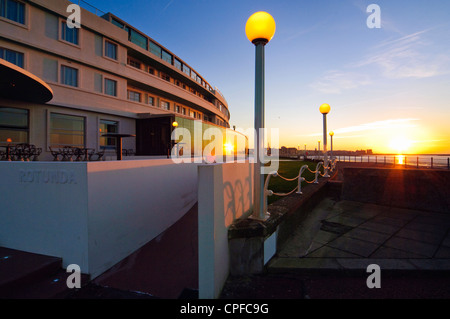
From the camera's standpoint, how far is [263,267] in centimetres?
334

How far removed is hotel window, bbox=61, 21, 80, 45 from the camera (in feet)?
52.2

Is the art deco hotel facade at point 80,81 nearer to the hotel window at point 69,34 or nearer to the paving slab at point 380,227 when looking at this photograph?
the hotel window at point 69,34

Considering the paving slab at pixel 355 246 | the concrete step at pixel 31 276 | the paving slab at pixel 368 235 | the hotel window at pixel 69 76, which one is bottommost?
the concrete step at pixel 31 276

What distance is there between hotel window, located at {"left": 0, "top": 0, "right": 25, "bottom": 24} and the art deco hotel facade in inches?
2.0

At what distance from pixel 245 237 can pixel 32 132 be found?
56.8ft

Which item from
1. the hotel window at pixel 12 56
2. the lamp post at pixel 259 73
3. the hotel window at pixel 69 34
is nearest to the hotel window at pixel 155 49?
the hotel window at pixel 69 34

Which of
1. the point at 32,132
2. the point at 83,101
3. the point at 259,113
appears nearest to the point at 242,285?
the point at 259,113

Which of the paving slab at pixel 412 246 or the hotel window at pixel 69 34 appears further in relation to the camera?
the hotel window at pixel 69 34

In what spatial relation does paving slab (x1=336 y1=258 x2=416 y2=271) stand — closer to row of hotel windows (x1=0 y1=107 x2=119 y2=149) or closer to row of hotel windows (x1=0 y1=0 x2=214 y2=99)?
row of hotel windows (x1=0 y1=107 x2=119 y2=149)

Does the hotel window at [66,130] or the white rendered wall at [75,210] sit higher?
the hotel window at [66,130]

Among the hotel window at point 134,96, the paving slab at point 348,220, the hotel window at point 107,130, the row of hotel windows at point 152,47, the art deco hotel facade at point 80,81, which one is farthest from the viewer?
the hotel window at point 134,96

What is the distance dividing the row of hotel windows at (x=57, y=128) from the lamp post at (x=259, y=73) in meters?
16.8

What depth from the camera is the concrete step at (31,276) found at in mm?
3238
